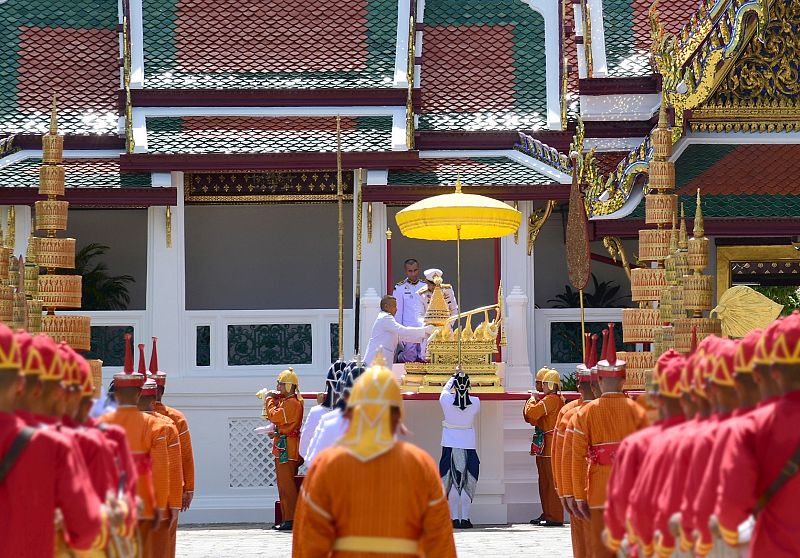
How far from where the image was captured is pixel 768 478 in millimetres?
Answer: 6363

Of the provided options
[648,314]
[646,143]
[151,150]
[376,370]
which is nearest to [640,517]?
[376,370]

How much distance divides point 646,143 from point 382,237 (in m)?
3.22

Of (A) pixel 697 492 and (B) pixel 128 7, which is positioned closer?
(A) pixel 697 492

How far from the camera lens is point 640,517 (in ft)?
23.7

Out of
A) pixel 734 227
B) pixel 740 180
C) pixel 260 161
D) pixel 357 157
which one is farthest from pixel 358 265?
pixel 740 180

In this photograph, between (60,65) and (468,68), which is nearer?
(60,65)

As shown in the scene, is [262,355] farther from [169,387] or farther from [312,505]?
[312,505]

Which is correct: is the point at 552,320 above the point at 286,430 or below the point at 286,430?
above

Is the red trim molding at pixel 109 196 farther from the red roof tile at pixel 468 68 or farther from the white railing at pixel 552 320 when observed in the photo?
the white railing at pixel 552 320

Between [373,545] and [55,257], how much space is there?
8.92m

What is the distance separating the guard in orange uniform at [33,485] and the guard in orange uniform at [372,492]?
3.10 feet

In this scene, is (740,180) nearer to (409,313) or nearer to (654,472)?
(409,313)

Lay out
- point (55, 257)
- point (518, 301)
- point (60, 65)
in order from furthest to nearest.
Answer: point (60, 65), point (518, 301), point (55, 257)

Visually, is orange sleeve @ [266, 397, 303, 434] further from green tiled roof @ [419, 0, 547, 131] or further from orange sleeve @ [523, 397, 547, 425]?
green tiled roof @ [419, 0, 547, 131]
